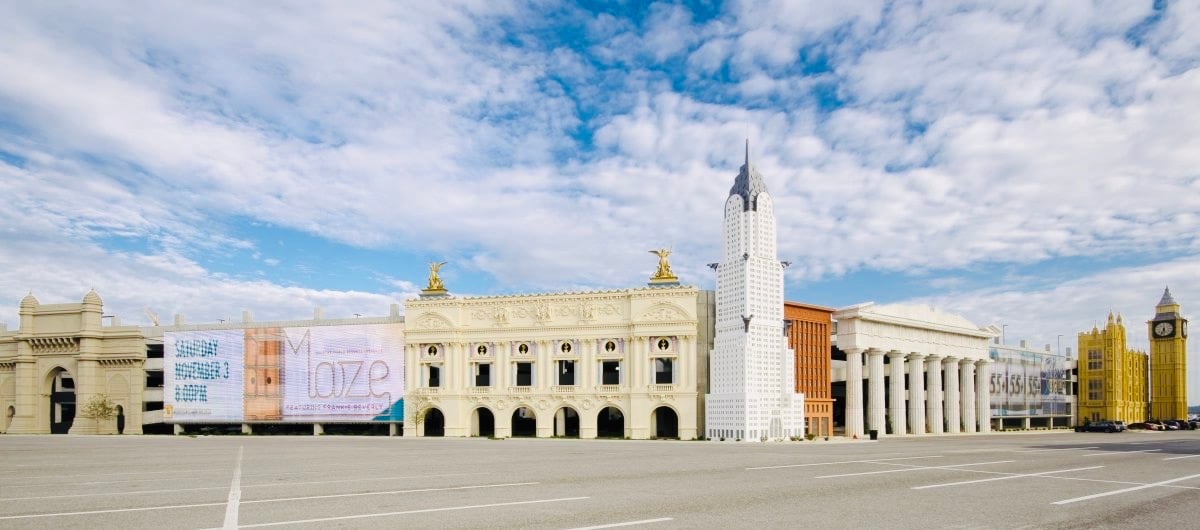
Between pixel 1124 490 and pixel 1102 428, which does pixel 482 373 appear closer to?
pixel 1124 490

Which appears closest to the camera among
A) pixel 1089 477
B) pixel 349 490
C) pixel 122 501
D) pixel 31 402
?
pixel 122 501

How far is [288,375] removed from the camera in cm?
8219

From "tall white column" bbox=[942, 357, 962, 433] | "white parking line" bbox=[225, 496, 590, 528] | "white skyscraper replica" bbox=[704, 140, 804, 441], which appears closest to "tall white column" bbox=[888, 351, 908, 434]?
"tall white column" bbox=[942, 357, 962, 433]

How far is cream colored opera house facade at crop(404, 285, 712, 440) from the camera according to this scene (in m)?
70.1

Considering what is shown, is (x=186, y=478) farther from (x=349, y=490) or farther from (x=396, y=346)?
(x=396, y=346)

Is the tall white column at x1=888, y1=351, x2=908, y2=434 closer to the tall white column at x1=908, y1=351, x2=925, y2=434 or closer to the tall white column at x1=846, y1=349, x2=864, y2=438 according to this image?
the tall white column at x1=908, y1=351, x2=925, y2=434

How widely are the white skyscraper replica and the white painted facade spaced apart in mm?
14386

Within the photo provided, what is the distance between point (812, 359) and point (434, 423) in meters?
34.2

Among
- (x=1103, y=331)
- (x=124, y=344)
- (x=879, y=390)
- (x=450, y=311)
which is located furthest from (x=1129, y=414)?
(x=124, y=344)

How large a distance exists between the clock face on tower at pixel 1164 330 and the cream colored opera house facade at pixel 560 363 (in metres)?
113

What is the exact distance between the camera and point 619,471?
29.0 metres

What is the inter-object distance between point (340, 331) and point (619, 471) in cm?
5685

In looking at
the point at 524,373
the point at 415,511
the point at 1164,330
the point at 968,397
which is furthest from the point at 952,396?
the point at 415,511

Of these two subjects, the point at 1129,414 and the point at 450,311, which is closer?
the point at 450,311
